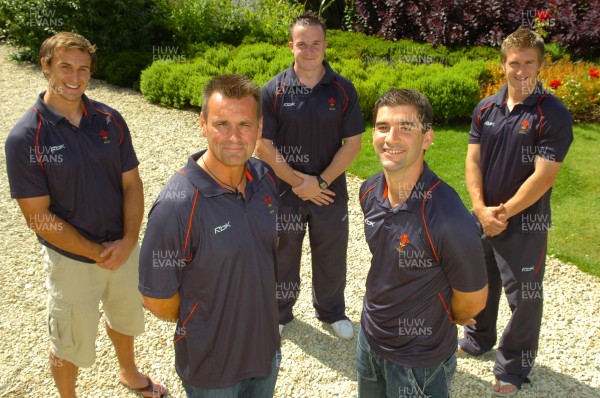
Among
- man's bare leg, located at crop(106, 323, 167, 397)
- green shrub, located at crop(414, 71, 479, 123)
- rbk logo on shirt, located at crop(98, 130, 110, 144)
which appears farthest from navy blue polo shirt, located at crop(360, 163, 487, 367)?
green shrub, located at crop(414, 71, 479, 123)

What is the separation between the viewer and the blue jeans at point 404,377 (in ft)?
10.4

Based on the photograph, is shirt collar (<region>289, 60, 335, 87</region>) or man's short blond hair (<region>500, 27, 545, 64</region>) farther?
shirt collar (<region>289, 60, 335, 87</region>)

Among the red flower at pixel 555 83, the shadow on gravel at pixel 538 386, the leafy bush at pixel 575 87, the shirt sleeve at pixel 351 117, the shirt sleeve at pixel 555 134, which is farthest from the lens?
the leafy bush at pixel 575 87

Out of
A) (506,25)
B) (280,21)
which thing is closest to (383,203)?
(506,25)

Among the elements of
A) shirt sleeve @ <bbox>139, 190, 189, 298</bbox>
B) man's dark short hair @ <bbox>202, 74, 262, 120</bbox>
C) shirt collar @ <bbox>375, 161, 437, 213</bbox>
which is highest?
man's dark short hair @ <bbox>202, 74, 262, 120</bbox>

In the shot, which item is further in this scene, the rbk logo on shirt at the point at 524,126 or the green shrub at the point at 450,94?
the green shrub at the point at 450,94

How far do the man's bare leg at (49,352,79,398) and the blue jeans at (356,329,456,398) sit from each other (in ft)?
7.25

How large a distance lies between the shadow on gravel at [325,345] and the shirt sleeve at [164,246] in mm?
2492

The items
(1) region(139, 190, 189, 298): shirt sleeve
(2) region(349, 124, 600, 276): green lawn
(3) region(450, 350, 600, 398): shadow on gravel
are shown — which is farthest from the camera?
(2) region(349, 124, 600, 276): green lawn

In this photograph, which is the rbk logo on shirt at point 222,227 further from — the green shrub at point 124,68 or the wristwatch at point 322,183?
the green shrub at point 124,68

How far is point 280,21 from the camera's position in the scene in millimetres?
14711

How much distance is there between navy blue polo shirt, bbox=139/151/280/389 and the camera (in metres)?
2.86

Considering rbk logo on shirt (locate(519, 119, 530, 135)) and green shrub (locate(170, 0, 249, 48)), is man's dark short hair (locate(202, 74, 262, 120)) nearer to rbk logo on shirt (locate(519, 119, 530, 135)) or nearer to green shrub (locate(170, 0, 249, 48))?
rbk logo on shirt (locate(519, 119, 530, 135))

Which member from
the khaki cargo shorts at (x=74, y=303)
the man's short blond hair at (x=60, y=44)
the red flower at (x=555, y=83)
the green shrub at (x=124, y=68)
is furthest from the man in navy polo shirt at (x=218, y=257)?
the green shrub at (x=124, y=68)
